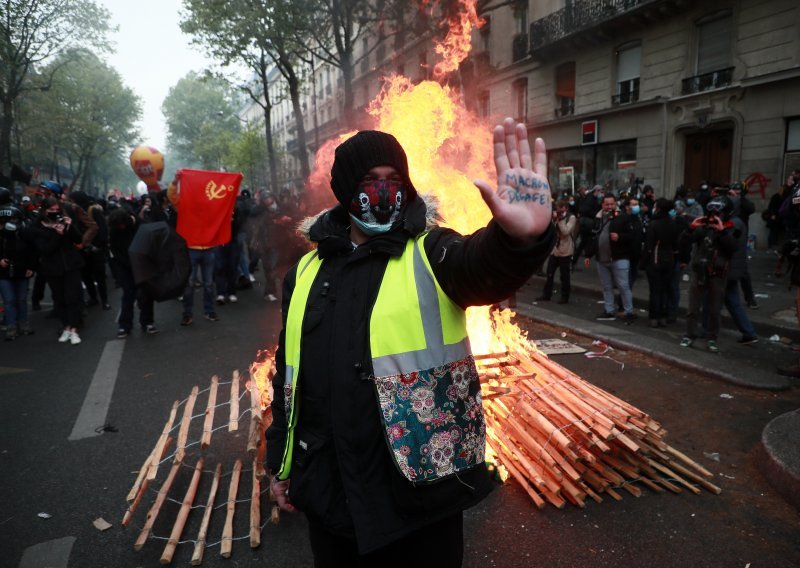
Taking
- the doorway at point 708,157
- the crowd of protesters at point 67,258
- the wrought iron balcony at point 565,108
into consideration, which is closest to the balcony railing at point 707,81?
the doorway at point 708,157

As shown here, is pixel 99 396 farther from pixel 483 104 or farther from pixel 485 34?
pixel 485 34

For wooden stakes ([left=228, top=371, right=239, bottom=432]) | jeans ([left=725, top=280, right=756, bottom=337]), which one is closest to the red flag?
wooden stakes ([left=228, top=371, right=239, bottom=432])

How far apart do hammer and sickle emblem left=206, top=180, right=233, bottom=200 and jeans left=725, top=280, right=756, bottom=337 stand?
26.8ft

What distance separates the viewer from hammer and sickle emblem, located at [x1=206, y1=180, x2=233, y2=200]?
29.0 feet

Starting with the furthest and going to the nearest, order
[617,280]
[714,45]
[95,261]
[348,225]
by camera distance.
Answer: [714,45] < [95,261] < [617,280] < [348,225]

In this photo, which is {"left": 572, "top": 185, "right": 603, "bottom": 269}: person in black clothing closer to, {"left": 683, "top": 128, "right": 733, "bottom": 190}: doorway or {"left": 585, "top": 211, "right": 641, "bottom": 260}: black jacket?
{"left": 585, "top": 211, "right": 641, "bottom": 260}: black jacket

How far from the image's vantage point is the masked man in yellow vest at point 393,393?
1563mm

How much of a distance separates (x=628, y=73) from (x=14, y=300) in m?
19.7

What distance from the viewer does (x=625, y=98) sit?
18.5 meters

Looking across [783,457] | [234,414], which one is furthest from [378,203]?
[783,457]

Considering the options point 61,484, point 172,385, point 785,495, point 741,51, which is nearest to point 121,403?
point 172,385

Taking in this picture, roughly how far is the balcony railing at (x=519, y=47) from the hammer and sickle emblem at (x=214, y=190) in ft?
58.7

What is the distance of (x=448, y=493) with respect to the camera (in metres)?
1.63

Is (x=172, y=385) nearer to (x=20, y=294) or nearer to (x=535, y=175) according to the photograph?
(x=20, y=294)
